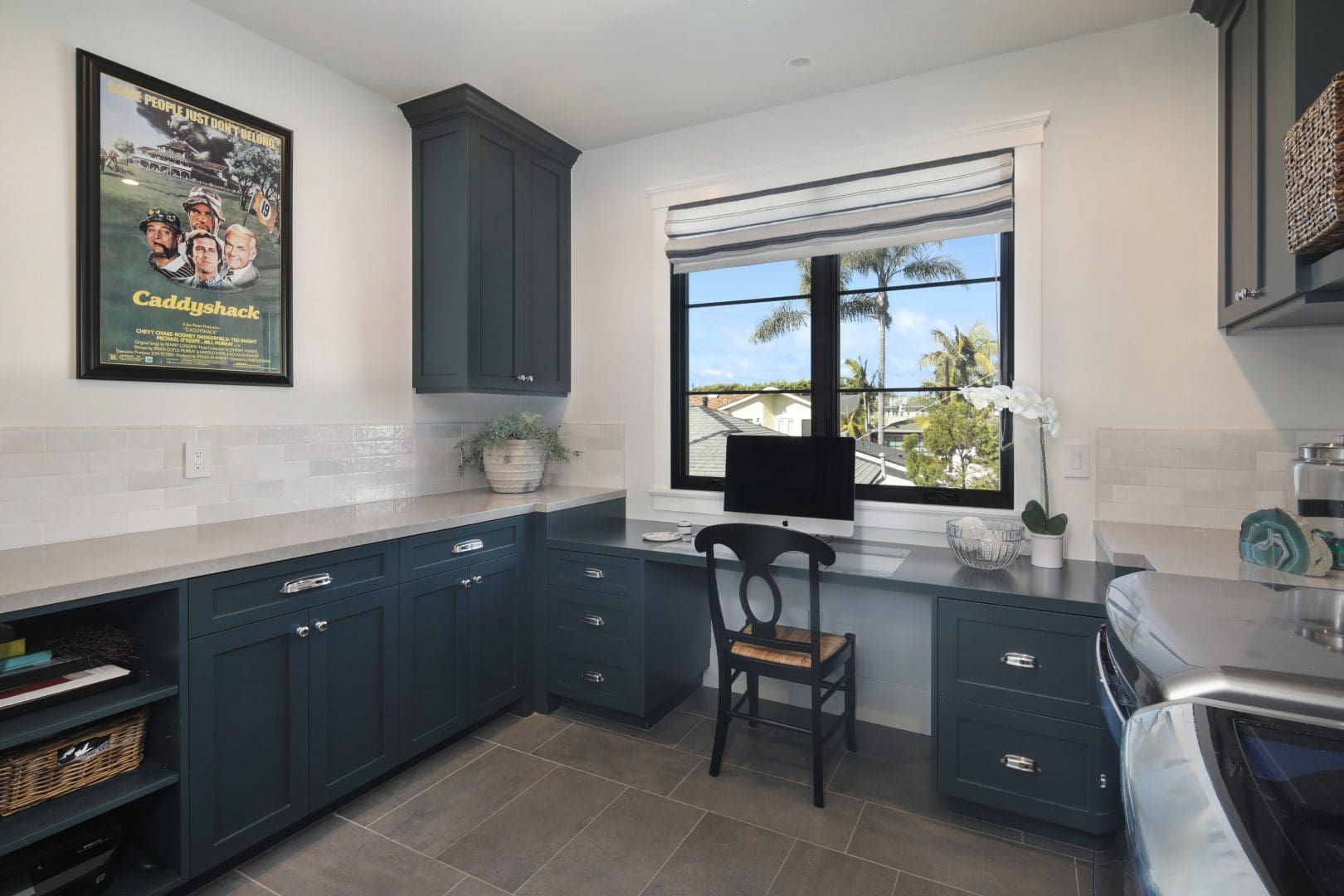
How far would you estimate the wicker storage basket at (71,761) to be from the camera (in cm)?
155

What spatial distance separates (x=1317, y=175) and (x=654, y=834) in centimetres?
231

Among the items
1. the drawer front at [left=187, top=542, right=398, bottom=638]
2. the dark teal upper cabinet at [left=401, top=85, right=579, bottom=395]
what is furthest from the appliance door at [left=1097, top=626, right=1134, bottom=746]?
the dark teal upper cabinet at [left=401, top=85, right=579, bottom=395]

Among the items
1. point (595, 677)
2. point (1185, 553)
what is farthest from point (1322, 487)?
point (595, 677)

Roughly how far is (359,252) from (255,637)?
1.68 metres

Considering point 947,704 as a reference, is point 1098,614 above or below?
above

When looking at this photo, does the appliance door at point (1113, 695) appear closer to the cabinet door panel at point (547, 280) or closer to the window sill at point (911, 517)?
the window sill at point (911, 517)

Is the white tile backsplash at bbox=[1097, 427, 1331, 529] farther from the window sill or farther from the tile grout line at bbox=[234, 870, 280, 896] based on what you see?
the tile grout line at bbox=[234, 870, 280, 896]

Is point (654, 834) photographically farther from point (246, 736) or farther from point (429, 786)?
point (246, 736)

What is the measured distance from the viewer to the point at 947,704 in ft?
7.09

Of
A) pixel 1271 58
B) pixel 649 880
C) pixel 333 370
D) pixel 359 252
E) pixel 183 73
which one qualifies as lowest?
pixel 649 880

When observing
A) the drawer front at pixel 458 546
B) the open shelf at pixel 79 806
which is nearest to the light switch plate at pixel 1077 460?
the drawer front at pixel 458 546

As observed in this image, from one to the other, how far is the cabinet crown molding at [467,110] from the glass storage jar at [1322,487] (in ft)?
10.2

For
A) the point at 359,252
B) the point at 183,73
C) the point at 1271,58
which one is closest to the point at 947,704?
the point at 1271,58

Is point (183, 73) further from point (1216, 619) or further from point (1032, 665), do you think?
point (1032, 665)
